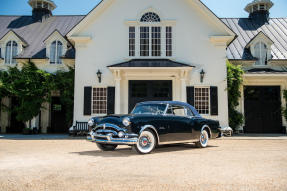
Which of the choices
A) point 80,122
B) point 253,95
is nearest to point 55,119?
point 80,122

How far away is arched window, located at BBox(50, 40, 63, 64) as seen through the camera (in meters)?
16.0

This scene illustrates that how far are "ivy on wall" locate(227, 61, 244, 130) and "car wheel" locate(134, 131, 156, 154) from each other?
9116 millimetres

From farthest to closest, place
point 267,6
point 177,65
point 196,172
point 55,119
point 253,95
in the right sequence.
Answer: point 267,6, point 55,119, point 253,95, point 177,65, point 196,172

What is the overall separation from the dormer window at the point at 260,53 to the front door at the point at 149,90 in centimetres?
638

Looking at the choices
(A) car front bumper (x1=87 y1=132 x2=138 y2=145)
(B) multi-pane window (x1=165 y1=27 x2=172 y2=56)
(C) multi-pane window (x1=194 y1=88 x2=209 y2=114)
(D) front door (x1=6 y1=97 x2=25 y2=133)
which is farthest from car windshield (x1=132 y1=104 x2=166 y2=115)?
(D) front door (x1=6 y1=97 x2=25 y2=133)

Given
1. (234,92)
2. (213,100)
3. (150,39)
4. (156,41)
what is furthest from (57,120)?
(234,92)

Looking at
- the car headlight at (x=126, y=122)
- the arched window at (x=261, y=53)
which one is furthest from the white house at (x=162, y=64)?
the car headlight at (x=126, y=122)

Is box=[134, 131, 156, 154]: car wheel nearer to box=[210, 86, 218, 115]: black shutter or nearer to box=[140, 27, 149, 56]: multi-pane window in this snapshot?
box=[210, 86, 218, 115]: black shutter

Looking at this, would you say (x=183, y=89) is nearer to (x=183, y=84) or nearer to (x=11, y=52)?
(x=183, y=84)

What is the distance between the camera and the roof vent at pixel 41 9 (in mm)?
20922

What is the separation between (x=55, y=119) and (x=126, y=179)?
14.1 metres

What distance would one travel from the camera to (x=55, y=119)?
16.5m

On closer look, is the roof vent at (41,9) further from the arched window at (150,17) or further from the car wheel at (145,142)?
the car wheel at (145,142)

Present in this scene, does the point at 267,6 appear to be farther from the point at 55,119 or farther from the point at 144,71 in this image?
the point at 55,119
